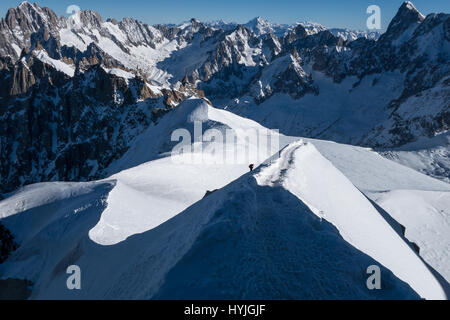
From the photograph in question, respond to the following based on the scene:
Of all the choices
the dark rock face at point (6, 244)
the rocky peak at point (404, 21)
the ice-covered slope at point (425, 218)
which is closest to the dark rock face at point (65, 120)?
the dark rock face at point (6, 244)

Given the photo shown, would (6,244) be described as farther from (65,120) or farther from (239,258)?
(65,120)

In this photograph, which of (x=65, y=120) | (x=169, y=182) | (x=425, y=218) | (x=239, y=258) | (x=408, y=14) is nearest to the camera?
(x=239, y=258)

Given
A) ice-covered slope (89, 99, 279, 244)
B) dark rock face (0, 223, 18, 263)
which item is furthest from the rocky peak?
dark rock face (0, 223, 18, 263)

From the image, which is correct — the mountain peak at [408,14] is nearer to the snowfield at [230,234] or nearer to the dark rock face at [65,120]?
the dark rock face at [65,120]

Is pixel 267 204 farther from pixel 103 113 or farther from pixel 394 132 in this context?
pixel 394 132

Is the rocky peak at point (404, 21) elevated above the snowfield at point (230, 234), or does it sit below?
above

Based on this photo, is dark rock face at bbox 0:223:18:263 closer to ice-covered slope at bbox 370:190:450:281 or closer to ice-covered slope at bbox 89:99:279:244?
ice-covered slope at bbox 89:99:279:244

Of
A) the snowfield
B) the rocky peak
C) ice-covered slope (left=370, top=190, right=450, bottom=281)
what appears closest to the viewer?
the snowfield

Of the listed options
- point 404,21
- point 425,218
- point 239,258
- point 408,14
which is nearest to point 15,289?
point 239,258
